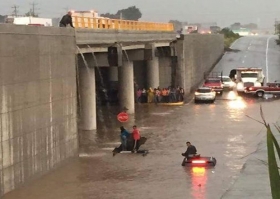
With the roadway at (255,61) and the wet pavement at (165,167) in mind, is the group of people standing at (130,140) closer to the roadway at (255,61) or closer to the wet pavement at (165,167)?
the wet pavement at (165,167)

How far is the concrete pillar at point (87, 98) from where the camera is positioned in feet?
108

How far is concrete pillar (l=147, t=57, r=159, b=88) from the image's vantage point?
49.5 metres

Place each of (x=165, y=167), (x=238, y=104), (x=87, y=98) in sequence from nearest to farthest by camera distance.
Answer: (x=165, y=167) < (x=87, y=98) < (x=238, y=104)

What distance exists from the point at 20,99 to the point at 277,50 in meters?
106

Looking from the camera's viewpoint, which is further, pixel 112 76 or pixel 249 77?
pixel 249 77

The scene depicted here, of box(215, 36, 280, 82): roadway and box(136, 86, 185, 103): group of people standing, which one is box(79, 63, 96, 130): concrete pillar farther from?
box(215, 36, 280, 82): roadway

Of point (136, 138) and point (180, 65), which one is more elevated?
point (180, 65)

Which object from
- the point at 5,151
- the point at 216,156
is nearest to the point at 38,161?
Answer: the point at 5,151

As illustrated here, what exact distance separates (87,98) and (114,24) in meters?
5.21

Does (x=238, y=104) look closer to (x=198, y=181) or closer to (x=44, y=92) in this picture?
(x=44, y=92)

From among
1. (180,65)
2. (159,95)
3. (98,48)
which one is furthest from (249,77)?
(98,48)

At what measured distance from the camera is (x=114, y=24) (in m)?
36.2

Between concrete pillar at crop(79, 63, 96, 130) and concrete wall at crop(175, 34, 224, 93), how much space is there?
1915 cm

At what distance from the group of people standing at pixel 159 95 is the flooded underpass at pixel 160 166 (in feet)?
29.4
